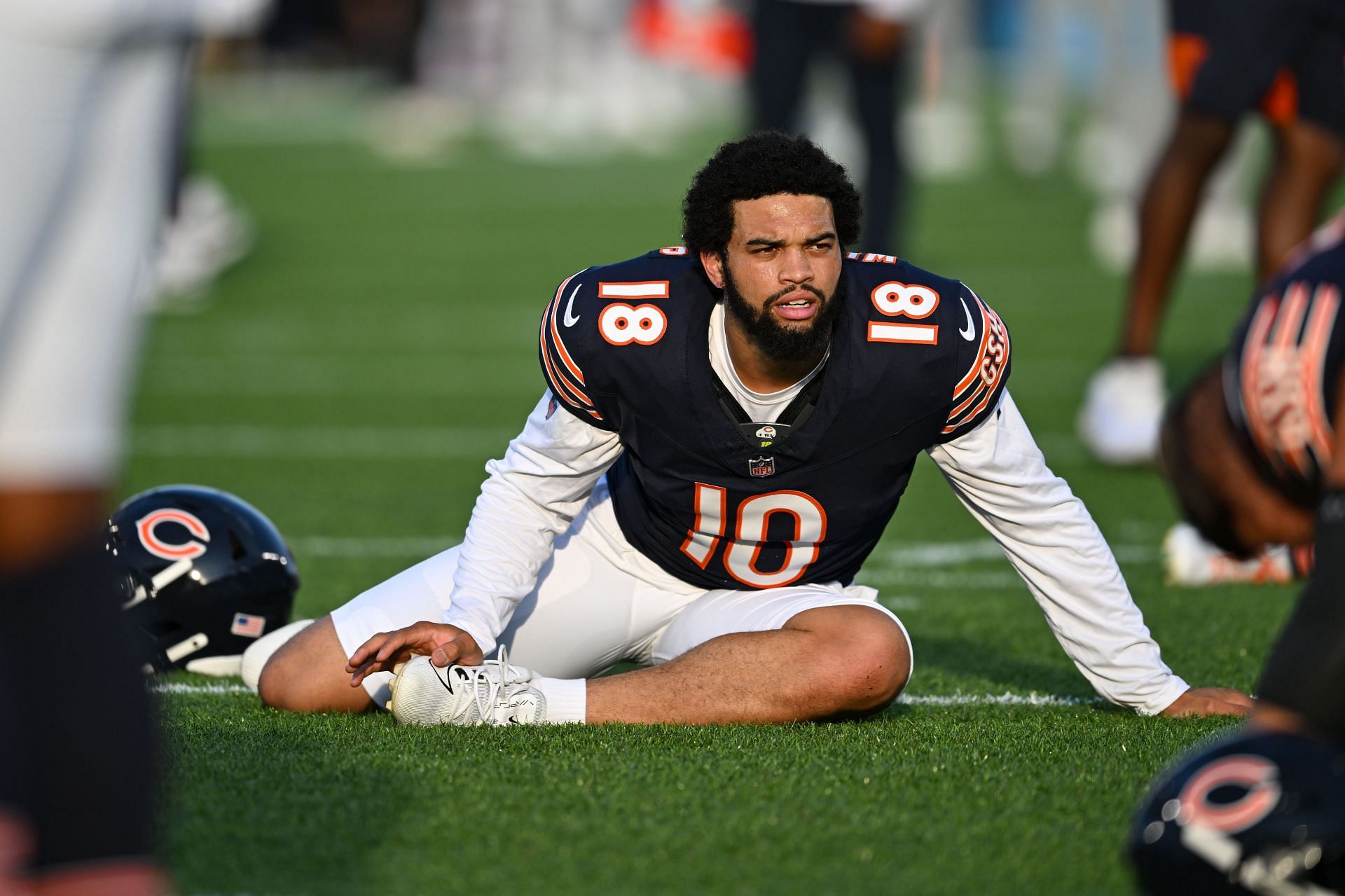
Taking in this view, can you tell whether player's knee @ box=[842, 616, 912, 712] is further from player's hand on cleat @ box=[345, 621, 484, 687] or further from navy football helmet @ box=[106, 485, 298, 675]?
navy football helmet @ box=[106, 485, 298, 675]

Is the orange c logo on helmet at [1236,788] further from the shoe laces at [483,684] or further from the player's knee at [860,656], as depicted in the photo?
the shoe laces at [483,684]

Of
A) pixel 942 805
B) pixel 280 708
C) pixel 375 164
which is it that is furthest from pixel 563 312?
pixel 375 164

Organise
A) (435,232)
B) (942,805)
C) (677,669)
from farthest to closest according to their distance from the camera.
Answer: (435,232), (677,669), (942,805)

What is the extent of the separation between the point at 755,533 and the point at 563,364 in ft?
1.53

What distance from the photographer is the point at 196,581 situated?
12.3ft

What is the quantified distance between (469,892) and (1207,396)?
2784mm

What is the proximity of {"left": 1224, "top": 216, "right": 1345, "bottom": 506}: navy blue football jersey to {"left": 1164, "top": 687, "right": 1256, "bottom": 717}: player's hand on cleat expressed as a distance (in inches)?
19.7

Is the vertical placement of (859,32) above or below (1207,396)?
above

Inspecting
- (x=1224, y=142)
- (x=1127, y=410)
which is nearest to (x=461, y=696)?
(x=1127, y=410)

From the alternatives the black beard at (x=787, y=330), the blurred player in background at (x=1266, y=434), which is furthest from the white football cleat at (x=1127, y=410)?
the black beard at (x=787, y=330)

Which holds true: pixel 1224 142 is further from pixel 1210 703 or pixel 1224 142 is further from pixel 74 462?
pixel 74 462

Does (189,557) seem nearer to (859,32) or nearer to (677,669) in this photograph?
(677,669)

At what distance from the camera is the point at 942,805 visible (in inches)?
107

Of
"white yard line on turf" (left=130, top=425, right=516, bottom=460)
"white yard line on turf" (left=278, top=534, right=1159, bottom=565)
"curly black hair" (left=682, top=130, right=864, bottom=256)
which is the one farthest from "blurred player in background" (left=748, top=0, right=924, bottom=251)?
"curly black hair" (left=682, top=130, right=864, bottom=256)
